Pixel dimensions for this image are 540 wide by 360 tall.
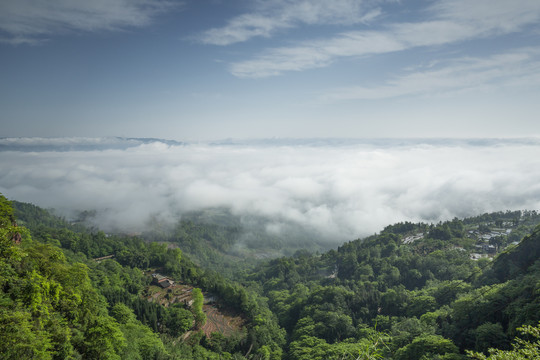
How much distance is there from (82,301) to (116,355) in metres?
5.85

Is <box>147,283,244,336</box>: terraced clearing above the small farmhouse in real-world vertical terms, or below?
below

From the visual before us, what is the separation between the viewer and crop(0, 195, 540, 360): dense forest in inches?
770

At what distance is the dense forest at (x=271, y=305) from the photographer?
1955cm

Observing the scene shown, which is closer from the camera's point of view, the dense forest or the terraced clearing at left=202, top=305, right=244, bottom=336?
the dense forest

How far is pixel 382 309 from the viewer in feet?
202

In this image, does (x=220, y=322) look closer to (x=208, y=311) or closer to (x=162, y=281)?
(x=208, y=311)

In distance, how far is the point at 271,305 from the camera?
83312mm

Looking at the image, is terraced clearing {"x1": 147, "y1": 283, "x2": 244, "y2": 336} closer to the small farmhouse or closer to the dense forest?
the dense forest

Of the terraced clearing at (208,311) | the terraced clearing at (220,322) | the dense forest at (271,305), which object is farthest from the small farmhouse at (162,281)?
the terraced clearing at (220,322)

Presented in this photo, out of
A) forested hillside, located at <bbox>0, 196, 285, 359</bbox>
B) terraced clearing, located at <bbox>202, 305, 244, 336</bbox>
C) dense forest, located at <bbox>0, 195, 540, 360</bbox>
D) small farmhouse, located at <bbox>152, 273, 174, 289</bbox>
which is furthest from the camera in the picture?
small farmhouse, located at <bbox>152, 273, 174, 289</bbox>

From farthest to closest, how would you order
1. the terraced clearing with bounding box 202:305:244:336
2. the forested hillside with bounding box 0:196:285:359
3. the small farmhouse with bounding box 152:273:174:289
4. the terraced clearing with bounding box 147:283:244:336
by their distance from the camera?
the small farmhouse with bounding box 152:273:174:289 → the terraced clearing with bounding box 147:283:244:336 → the terraced clearing with bounding box 202:305:244:336 → the forested hillside with bounding box 0:196:285:359

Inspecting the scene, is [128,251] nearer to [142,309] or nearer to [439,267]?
[142,309]

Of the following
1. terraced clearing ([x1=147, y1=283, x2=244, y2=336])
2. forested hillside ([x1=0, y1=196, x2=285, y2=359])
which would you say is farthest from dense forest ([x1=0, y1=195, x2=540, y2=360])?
terraced clearing ([x1=147, y1=283, x2=244, y2=336])

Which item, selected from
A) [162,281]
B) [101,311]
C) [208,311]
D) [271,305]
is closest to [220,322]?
[208,311]
